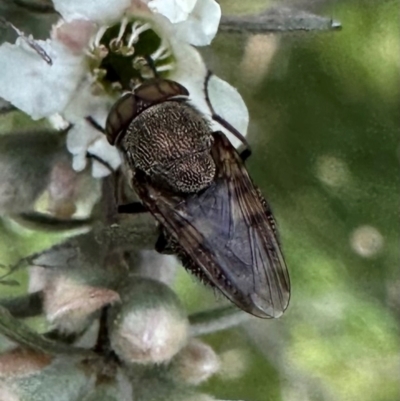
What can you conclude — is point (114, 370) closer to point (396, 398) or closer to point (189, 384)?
point (189, 384)

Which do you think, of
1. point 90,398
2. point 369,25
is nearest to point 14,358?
point 90,398


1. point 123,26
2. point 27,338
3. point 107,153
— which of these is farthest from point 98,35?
point 27,338

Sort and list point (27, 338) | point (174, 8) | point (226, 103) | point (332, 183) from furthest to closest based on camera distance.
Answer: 1. point (332, 183)
2. point (226, 103)
3. point (174, 8)
4. point (27, 338)

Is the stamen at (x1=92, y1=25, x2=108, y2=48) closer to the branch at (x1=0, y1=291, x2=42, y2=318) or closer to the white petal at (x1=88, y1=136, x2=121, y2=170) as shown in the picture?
the white petal at (x1=88, y1=136, x2=121, y2=170)

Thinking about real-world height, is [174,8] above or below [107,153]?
above

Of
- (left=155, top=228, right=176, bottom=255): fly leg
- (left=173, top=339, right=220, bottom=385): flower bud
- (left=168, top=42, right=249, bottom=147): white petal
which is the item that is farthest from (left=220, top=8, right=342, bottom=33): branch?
(left=173, top=339, right=220, bottom=385): flower bud

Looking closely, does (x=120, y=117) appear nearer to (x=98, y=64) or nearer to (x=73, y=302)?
(x=98, y=64)
